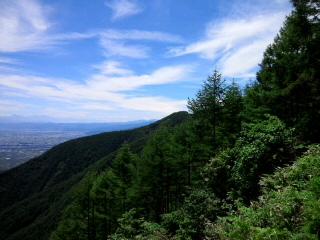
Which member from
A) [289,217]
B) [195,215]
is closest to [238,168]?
[195,215]

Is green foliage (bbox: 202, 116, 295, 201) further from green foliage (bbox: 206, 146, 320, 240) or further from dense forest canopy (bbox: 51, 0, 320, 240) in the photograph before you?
green foliage (bbox: 206, 146, 320, 240)

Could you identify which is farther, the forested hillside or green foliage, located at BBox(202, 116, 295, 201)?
green foliage, located at BBox(202, 116, 295, 201)

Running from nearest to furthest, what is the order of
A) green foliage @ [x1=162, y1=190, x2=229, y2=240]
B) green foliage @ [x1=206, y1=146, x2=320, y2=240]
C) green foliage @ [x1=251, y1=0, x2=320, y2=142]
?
1. green foliage @ [x1=206, y1=146, x2=320, y2=240]
2. green foliage @ [x1=162, y1=190, x2=229, y2=240]
3. green foliage @ [x1=251, y1=0, x2=320, y2=142]

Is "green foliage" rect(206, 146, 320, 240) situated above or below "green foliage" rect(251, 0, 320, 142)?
below

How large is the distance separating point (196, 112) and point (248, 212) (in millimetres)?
21115

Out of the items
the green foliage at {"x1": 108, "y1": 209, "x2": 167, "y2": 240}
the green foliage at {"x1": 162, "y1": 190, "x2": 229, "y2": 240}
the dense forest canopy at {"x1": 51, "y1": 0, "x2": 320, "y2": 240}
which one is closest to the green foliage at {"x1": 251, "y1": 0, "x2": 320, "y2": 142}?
the dense forest canopy at {"x1": 51, "y1": 0, "x2": 320, "y2": 240}

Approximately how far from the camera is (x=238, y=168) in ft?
58.9

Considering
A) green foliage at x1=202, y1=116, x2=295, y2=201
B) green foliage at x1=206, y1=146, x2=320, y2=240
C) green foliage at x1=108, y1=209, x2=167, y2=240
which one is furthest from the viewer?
green foliage at x1=202, y1=116, x2=295, y2=201

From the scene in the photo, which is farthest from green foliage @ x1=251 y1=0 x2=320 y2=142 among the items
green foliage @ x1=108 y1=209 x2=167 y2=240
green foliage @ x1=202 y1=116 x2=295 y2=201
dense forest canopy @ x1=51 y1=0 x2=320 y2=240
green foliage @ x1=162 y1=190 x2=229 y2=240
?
green foliage @ x1=108 y1=209 x2=167 y2=240

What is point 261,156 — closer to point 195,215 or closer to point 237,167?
point 237,167

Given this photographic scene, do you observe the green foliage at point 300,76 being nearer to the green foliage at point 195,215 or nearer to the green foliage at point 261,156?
the green foliage at point 261,156

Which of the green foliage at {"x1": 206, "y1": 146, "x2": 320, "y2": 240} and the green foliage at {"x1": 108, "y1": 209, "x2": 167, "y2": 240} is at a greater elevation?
the green foliage at {"x1": 206, "y1": 146, "x2": 320, "y2": 240}

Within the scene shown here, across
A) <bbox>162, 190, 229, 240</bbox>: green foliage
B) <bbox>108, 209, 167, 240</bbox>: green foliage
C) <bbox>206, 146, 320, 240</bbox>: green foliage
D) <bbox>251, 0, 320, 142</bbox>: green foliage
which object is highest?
<bbox>251, 0, 320, 142</bbox>: green foliage

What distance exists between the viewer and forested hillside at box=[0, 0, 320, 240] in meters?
10.6
